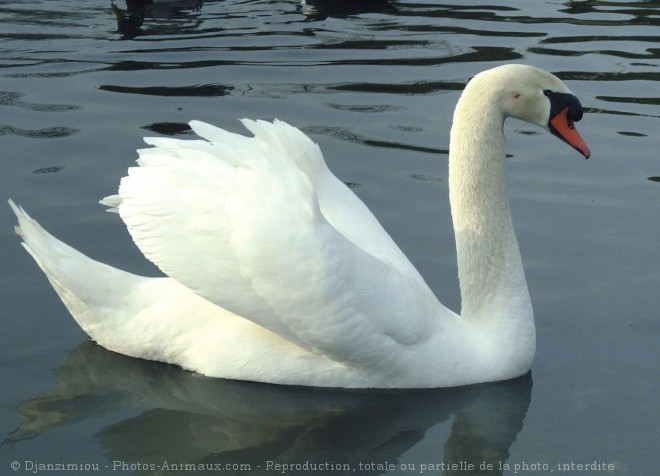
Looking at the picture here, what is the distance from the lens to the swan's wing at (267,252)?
5535mm

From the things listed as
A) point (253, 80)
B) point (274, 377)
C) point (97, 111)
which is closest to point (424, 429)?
point (274, 377)

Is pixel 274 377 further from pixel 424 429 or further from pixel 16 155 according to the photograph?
pixel 16 155

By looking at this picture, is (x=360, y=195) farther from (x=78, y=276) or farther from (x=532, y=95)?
(x=78, y=276)

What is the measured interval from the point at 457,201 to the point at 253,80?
562 centimetres

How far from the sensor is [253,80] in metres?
11.6

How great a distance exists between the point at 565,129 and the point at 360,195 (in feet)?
8.33

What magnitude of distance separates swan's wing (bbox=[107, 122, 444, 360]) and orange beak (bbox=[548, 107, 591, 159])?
3.55 ft

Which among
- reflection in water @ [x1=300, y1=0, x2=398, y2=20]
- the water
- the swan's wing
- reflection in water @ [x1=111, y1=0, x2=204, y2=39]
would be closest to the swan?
the swan's wing

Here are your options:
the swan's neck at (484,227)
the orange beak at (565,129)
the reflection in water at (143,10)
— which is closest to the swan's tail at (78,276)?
the swan's neck at (484,227)

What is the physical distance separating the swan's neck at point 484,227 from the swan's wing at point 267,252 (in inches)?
18.9

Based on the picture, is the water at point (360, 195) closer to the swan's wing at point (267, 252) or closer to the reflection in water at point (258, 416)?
the reflection in water at point (258, 416)

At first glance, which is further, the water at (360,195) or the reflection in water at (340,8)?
the reflection in water at (340,8)

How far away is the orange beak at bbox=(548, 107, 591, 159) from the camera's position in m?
6.18

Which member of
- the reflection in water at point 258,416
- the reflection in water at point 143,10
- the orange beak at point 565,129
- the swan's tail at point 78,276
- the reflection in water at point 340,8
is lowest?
the reflection in water at point 258,416
